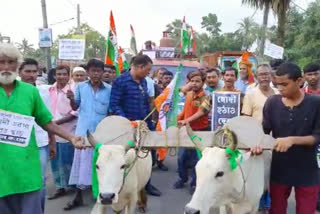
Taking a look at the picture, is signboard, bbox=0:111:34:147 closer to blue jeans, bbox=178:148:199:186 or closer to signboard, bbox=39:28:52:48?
blue jeans, bbox=178:148:199:186

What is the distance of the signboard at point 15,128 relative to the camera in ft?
10.1

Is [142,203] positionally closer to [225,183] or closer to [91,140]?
[91,140]

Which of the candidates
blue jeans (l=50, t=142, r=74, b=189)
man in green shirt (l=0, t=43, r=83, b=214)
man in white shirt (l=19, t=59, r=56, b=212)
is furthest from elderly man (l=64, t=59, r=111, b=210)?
man in green shirt (l=0, t=43, r=83, b=214)

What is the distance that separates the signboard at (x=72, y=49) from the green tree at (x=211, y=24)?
68.8 meters

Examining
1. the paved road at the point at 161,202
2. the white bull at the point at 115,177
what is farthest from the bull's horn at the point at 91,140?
the paved road at the point at 161,202

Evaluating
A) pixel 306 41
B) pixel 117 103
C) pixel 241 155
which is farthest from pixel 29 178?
pixel 306 41

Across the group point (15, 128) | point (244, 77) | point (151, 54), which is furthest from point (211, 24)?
point (15, 128)

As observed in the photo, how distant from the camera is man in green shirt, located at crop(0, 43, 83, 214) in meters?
3.08

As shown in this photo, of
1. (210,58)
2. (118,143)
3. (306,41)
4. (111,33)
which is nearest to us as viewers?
(118,143)

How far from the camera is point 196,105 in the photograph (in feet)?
19.5

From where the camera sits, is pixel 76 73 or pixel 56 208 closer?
pixel 56 208

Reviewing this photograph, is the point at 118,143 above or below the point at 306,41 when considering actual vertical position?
below

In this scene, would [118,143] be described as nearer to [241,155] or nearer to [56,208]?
[241,155]

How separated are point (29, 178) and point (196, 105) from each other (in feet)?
10.6
